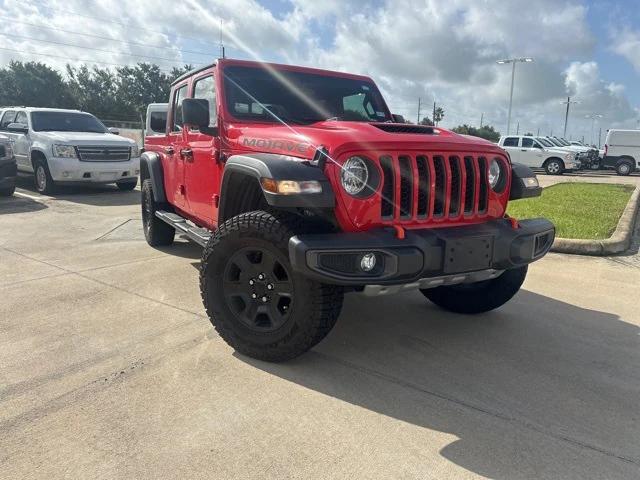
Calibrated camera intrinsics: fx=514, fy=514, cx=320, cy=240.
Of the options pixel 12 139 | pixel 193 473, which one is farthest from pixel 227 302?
pixel 12 139

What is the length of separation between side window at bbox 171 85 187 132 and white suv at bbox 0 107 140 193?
574 cm

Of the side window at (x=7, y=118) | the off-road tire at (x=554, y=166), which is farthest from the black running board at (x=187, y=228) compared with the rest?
the off-road tire at (x=554, y=166)

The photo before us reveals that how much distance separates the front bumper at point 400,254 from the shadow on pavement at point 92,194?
8.09 meters

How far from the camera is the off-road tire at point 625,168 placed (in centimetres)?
2303

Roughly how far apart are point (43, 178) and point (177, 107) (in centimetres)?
680

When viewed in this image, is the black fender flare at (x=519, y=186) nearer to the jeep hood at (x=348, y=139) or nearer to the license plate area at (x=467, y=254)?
the jeep hood at (x=348, y=139)

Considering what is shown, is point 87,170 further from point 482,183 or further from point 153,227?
point 482,183

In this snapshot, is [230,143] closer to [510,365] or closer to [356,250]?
[356,250]

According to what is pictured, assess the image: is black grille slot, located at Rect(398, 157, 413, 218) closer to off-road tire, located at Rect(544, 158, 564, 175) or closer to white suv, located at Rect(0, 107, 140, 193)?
white suv, located at Rect(0, 107, 140, 193)

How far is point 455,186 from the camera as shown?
3135 millimetres

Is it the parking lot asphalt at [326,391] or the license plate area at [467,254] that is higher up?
the license plate area at [467,254]

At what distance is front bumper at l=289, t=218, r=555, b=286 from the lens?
260cm

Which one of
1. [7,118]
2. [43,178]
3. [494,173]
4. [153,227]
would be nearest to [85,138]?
[43,178]

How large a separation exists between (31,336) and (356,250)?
2.40m
